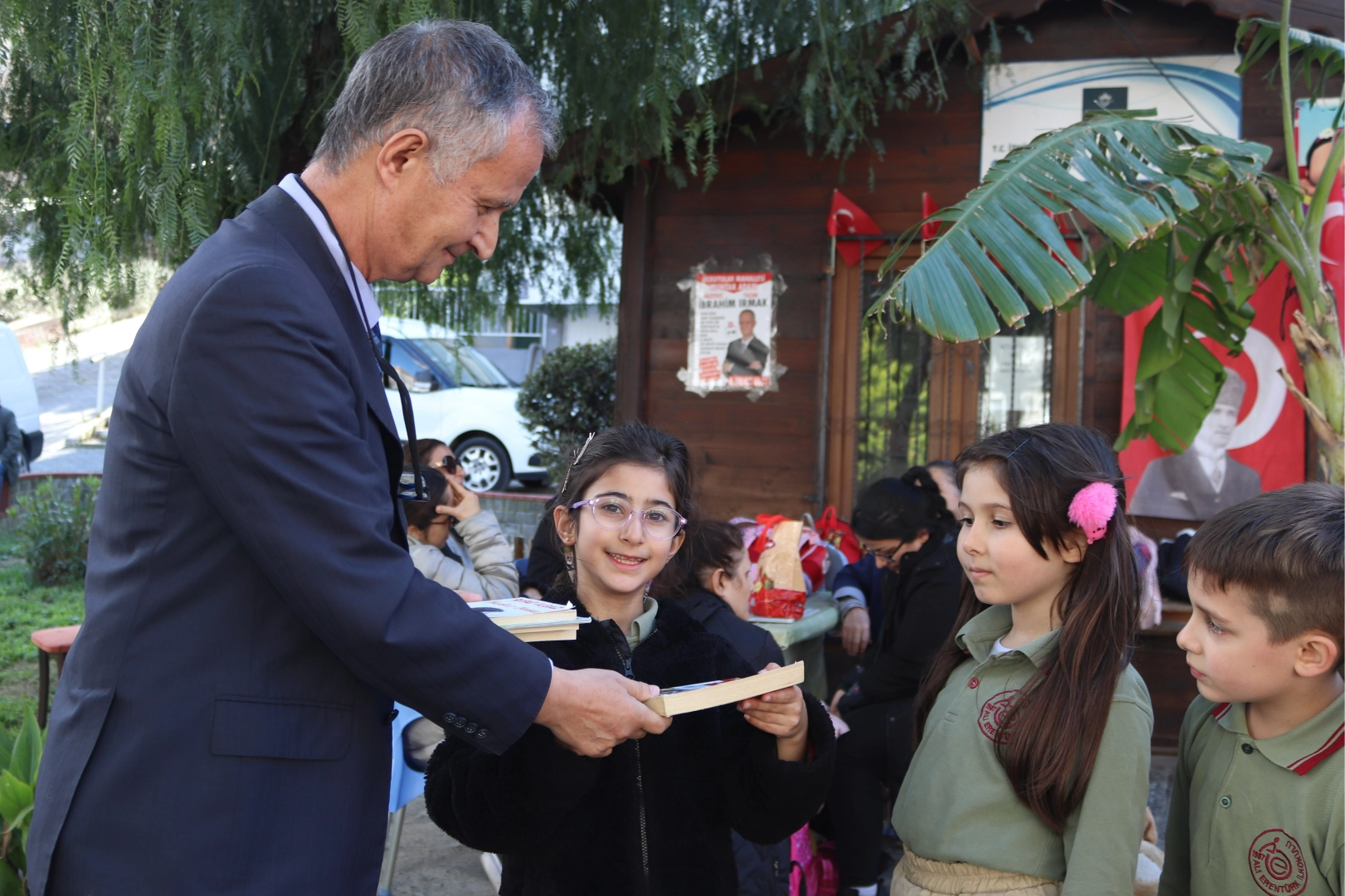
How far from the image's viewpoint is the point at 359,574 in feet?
4.78

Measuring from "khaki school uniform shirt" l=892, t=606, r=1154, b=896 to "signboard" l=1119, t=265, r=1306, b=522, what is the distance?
14.0ft

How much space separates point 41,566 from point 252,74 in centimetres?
713

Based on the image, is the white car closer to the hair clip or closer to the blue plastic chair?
the blue plastic chair

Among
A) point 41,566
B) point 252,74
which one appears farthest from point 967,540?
point 41,566

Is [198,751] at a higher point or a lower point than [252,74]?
lower

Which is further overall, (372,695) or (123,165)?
(123,165)

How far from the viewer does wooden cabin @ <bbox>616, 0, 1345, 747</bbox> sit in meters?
6.34

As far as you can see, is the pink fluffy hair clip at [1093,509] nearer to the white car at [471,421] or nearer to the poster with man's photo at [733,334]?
the poster with man's photo at [733,334]

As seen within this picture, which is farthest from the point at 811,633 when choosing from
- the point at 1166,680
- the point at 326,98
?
the point at 326,98

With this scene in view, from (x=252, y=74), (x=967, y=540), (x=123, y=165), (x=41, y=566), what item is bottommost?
(x=41, y=566)

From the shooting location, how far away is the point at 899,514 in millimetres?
4289

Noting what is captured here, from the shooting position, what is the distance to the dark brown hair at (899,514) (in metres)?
4.28

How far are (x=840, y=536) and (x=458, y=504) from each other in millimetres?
2666

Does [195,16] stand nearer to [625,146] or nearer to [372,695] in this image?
[625,146]
